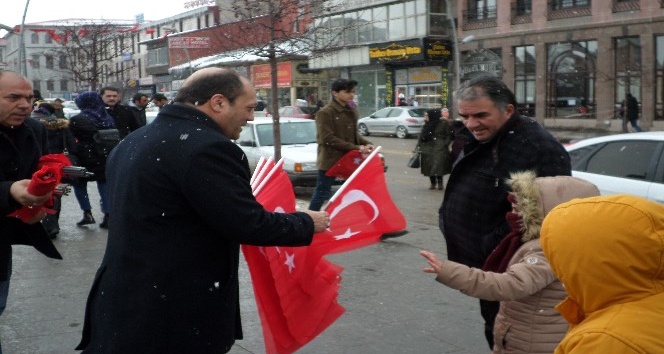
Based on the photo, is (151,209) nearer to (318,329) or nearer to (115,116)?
(318,329)

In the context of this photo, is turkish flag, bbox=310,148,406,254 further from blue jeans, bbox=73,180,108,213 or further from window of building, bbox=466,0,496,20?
window of building, bbox=466,0,496,20

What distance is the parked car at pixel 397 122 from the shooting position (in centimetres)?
3309

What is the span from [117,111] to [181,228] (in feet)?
29.1

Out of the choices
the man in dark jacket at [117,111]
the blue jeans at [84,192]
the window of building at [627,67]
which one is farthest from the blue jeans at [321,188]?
the window of building at [627,67]

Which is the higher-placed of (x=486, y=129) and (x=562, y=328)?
(x=486, y=129)

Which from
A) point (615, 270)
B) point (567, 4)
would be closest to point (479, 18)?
point (567, 4)

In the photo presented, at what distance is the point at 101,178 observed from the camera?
992 cm

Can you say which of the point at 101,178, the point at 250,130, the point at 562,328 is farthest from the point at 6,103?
the point at 250,130

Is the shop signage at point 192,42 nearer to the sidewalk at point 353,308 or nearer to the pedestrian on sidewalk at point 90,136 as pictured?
the pedestrian on sidewalk at point 90,136

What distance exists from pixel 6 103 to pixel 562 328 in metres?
2.84

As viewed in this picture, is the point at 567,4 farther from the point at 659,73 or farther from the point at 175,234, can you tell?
the point at 175,234

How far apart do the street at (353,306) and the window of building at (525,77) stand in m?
31.2

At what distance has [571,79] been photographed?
122ft

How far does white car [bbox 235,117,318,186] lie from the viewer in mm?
14422
